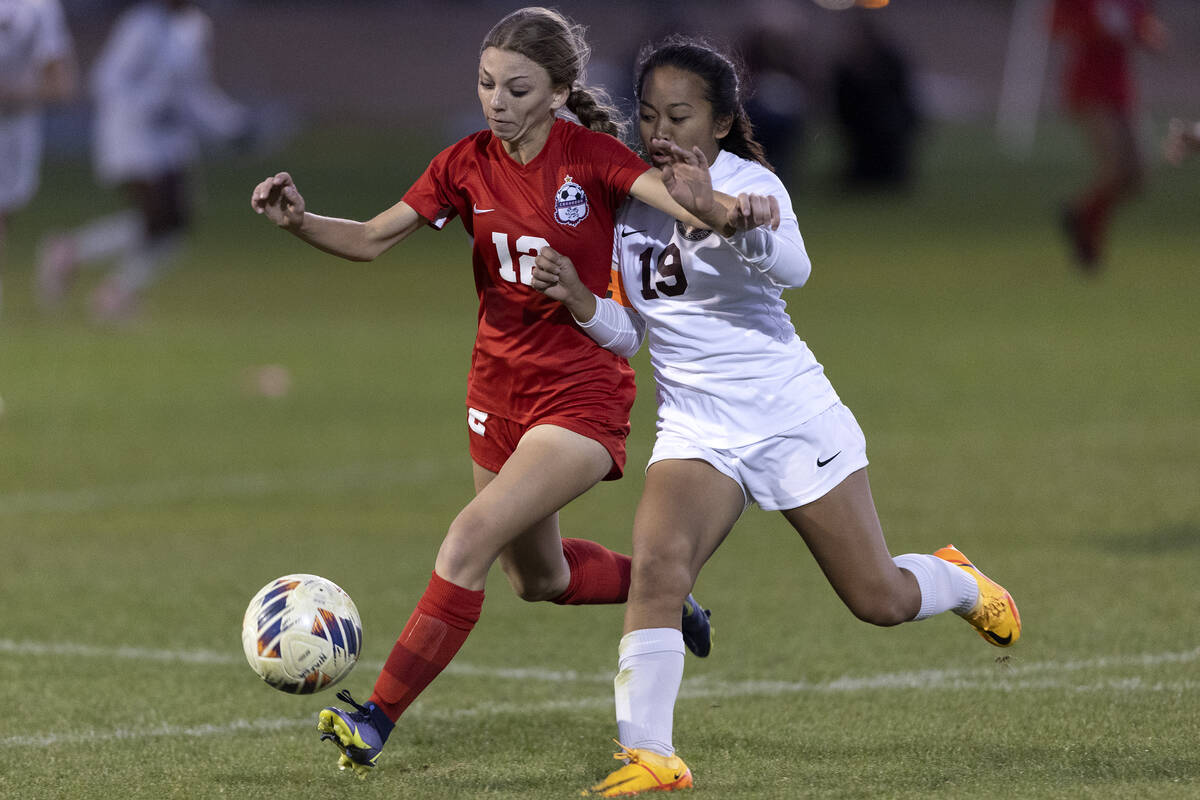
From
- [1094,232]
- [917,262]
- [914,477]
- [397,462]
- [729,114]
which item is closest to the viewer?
[729,114]

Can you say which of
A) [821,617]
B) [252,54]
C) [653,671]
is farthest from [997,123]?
[653,671]

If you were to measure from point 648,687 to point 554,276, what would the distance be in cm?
114

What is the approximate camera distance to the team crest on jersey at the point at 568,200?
5273 mm

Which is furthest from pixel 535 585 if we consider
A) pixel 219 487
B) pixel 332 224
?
pixel 219 487

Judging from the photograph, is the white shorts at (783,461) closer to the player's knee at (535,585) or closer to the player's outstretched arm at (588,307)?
the player's outstretched arm at (588,307)

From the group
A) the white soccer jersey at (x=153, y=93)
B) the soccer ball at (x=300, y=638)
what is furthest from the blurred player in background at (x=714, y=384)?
the white soccer jersey at (x=153, y=93)

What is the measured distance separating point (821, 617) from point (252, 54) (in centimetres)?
3721

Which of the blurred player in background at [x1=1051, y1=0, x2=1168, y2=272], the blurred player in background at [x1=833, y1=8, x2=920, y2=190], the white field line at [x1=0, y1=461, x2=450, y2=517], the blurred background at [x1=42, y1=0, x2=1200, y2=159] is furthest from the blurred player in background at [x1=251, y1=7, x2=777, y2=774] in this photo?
the blurred background at [x1=42, y1=0, x2=1200, y2=159]

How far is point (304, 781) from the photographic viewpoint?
16.7ft

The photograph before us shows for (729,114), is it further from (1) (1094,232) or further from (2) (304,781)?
(1) (1094,232)

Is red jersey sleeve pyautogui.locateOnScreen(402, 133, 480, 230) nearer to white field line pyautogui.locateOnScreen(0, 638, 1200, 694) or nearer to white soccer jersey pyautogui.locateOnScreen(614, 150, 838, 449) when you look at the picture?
white soccer jersey pyautogui.locateOnScreen(614, 150, 838, 449)

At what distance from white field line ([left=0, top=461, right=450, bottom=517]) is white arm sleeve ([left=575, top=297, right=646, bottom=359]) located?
522cm

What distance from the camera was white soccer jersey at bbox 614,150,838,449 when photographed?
5.12m

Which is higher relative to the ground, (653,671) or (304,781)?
(653,671)
